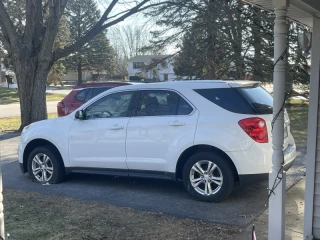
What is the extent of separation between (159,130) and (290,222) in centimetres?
228

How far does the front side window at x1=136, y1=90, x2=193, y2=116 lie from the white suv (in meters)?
0.02

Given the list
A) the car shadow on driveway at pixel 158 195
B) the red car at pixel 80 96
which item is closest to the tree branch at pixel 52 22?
the red car at pixel 80 96

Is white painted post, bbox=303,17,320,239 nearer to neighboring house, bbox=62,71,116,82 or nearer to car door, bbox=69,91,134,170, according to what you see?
car door, bbox=69,91,134,170

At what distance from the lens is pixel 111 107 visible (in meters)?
6.71

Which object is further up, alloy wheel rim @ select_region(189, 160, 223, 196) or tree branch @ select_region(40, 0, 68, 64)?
tree branch @ select_region(40, 0, 68, 64)

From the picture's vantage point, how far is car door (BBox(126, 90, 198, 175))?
594cm

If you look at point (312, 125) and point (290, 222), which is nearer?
point (312, 125)

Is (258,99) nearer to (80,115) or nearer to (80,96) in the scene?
(80,115)

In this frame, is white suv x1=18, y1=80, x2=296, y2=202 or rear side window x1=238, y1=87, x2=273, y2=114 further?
rear side window x1=238, y1=87, x2=273, y2=114

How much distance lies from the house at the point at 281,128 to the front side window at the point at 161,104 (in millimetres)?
1988

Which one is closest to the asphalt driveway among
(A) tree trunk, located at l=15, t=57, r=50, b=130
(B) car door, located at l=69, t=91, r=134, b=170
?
(B) car door, located at l=69, t=91, r=134, b=170

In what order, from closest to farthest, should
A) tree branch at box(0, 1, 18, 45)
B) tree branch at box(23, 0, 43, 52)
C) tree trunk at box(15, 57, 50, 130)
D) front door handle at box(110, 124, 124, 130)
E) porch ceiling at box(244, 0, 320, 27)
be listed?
porch ceiling at box(244, 0, 320, 27)
front door handle at box(110, 124, 124, 130)
tree branch at box(0, 1, 18, 45)
tree branch at box(23, 0, 43, 52)
tree trunk at box(15, 57, 50, 130)

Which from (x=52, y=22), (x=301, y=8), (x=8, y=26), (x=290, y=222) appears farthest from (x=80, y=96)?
(x=301, y=8)

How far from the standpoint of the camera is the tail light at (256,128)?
217 inches
